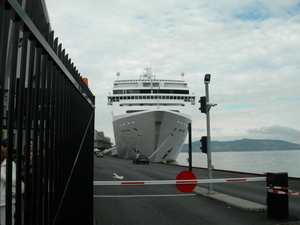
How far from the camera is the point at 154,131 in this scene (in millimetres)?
34719

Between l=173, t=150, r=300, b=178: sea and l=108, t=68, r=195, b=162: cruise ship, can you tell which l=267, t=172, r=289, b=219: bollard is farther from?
l=108, t=68, r=195, b=162: cruise ship

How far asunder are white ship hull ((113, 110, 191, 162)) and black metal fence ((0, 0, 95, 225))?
30.5m

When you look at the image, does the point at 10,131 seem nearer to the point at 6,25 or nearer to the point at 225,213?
the point at 6,25

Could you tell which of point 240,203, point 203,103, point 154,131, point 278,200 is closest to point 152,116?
point 154,131

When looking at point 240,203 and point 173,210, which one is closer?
point 173,210

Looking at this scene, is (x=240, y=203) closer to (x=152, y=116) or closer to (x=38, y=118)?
(x=38, y=118)

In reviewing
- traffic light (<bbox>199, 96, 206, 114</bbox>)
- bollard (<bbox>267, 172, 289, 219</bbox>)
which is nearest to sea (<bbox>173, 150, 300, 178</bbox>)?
traffic light (<bbox>199, 96, 206, 114</bbox>)

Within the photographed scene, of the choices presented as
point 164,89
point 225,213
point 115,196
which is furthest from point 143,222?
point 164,89

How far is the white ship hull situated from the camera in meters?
34.5

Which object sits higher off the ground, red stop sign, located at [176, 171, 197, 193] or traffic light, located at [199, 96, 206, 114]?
traffic light, located at [199, 96, 206, 114]

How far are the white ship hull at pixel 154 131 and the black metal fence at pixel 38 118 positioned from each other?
30.5m

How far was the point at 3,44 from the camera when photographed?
4.49 feet

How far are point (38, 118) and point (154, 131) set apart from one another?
3271cm

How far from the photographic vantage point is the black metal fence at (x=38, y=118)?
150 centimetres
